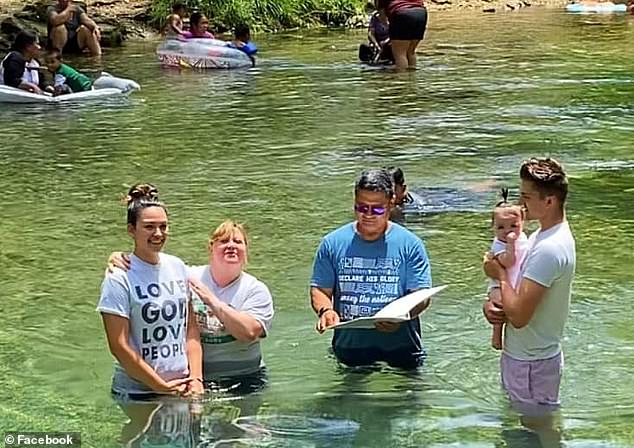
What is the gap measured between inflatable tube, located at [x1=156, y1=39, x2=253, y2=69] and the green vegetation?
19.6 ft

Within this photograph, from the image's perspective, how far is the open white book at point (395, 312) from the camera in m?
5.17

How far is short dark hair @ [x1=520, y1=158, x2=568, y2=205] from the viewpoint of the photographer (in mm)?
4723

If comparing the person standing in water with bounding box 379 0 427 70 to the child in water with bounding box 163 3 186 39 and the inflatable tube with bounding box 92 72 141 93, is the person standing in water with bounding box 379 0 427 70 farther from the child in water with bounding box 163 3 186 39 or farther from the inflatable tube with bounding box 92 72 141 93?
the inflatable tube with bounding box 92 72 141 93

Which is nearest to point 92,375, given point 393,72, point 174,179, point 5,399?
point 5,399

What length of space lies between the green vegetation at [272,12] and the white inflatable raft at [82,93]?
29.9 ft

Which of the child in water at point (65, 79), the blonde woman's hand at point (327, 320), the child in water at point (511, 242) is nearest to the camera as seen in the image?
the child in water at point (511, 242)

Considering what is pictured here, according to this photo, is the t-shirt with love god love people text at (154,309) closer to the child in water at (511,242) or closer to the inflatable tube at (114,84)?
the child in water at (511,242)

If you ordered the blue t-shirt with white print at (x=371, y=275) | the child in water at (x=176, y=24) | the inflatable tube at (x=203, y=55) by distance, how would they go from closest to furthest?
1. the blue t-shirt with white print at (x=371, y=275)
2. the inflatable tube at (x=203, y=55)
3. the child in water at (x=176, y=24)

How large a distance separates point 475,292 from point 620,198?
2934mm

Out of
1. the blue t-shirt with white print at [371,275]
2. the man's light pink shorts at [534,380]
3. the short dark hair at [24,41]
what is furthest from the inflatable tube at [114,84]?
the man's light pink shorts at [534,380]

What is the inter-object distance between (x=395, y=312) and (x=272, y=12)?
2172 cm

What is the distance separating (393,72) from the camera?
18547 mm

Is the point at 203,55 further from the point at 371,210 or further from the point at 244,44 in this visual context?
the point at 371,210

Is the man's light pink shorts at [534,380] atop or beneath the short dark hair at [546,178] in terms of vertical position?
beneath
